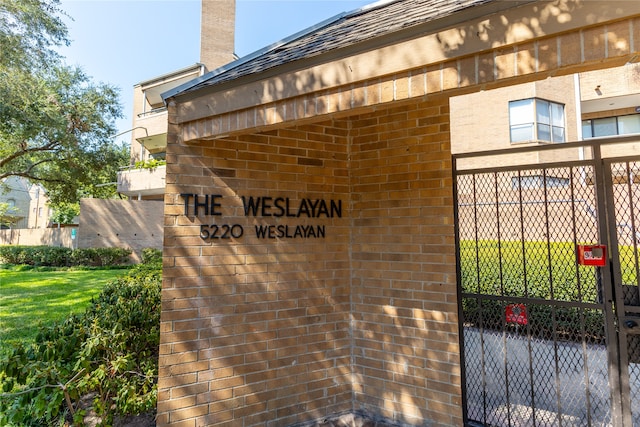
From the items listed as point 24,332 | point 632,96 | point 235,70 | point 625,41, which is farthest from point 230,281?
point 632,96

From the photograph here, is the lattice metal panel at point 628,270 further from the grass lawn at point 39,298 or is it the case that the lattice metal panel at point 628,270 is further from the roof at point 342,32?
the grass lawn at point 39,298

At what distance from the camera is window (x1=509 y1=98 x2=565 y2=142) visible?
49.0 feet

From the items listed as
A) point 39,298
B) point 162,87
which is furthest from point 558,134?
point 162,87

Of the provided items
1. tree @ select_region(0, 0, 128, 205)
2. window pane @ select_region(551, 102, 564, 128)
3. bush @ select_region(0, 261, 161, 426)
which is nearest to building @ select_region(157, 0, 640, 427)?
bush @ select_region(0, 261, 161, 426)

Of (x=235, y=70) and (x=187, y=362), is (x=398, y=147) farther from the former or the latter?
(x=187, y=362)

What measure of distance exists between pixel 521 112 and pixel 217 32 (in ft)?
64.2

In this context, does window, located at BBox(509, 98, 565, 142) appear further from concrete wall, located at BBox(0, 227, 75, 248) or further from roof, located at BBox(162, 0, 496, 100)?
concrete wall, located at BBox(0, 227, 75, 248)

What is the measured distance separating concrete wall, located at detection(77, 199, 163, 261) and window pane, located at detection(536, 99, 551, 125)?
18848mm

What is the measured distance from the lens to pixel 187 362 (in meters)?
3.37

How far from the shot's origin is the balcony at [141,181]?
69.9 ft

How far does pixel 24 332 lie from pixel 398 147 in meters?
7.78

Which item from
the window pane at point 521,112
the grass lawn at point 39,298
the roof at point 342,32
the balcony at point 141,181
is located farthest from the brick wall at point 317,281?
the balcony at point 141,181

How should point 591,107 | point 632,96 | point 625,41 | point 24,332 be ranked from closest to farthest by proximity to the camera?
point 625,41
point 24,332
point 632,96
point 591,107

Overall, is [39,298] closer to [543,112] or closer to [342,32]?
[342,32]
